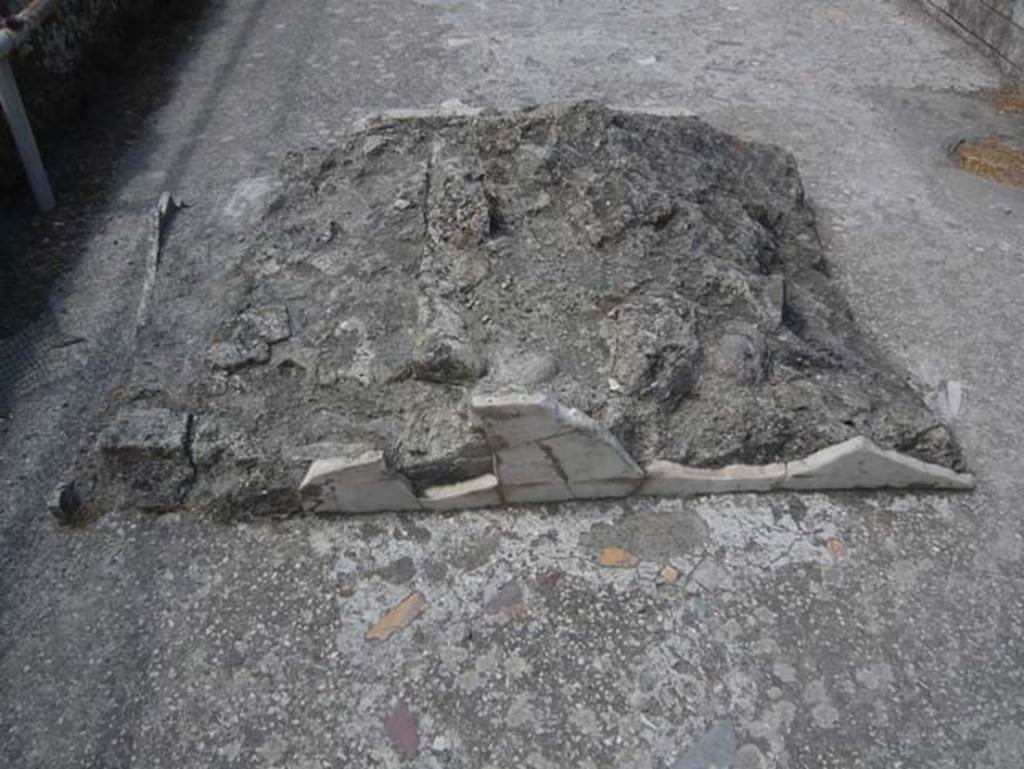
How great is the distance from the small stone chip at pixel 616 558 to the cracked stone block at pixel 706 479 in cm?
25

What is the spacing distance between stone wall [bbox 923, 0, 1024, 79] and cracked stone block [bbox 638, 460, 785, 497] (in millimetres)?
4850

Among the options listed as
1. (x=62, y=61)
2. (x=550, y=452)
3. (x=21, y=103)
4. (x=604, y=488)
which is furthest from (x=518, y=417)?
(x=62, y=61)

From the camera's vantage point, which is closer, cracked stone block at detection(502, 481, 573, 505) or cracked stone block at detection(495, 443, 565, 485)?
cracked stone block at detection(495, 443, 565, 485)

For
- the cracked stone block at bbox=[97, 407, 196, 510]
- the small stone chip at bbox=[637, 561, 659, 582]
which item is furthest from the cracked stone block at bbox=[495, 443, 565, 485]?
the cracked stone block at bbox=[97, 407, 196, 510]

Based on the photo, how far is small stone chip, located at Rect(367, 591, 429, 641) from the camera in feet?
8.28

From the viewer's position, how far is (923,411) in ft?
10.0

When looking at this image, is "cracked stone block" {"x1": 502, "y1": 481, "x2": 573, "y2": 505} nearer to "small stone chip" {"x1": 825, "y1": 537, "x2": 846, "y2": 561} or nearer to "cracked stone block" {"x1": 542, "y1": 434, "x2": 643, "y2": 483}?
"cracked stone block" {"x1": 542, "y1": 434, "x2": 643, "y2": 483}

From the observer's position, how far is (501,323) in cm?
309

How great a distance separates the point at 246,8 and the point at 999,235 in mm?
6002

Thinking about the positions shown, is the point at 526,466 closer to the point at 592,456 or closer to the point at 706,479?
the point at 592,456

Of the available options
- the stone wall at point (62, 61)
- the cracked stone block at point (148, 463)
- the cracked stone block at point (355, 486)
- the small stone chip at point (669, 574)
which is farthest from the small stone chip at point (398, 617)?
the stone wall at point (62, 61)

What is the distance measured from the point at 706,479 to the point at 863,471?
55cm

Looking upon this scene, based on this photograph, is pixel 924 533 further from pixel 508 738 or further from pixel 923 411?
pixel 508 738

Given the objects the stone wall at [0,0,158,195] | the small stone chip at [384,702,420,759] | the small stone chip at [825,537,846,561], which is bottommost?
the small stone chip at [384,702,420,759]
